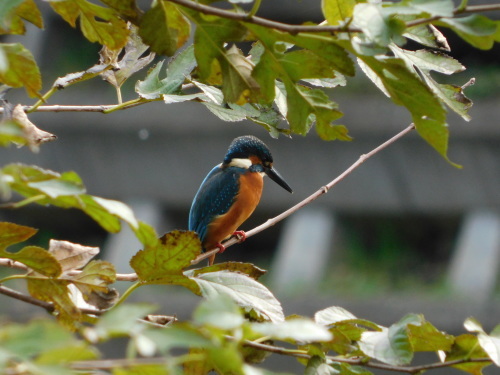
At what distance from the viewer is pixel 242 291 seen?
2.22ft

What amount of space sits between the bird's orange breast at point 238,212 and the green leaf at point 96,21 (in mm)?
1255

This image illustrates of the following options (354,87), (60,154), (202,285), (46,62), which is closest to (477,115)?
(354,87)

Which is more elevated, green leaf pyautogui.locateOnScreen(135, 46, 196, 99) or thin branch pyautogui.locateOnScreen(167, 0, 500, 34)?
thin branch pyautogui.locateOnScreen(167, 0, 500, 34)

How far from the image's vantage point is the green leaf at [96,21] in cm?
68

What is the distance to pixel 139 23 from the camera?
26.0 inches

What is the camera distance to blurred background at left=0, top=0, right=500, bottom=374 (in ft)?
10.6

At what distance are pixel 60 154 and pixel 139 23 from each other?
3.49 m

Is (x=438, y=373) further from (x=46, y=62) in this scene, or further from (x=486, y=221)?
(x=46, y=62)

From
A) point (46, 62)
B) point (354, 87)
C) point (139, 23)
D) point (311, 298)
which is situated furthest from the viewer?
point (46, 62)

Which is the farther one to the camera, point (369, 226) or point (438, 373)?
point (369, 226)

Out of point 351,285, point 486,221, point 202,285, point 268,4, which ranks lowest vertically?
point 351,285

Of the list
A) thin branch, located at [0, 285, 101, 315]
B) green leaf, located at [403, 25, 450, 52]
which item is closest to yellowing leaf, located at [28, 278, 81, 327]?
thin branch, located at [0, 285, 101, 315]

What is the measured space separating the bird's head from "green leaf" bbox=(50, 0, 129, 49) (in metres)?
1.30

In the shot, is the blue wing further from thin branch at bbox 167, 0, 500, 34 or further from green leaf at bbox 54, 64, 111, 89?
thin branch at bbox 167, 0, 500, 34
